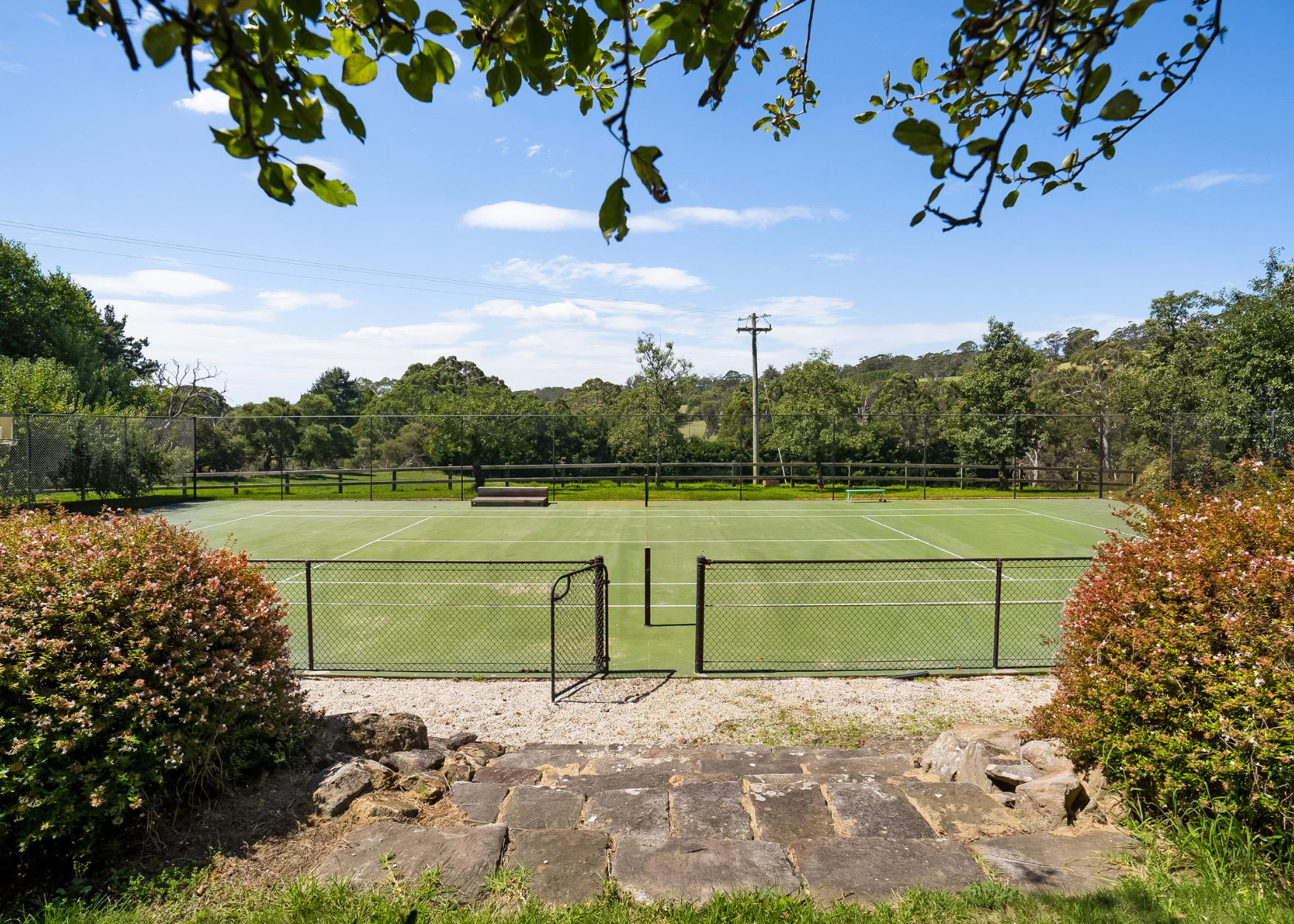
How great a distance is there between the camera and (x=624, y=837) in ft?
9.81

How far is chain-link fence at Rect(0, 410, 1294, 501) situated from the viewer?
63.4 feet

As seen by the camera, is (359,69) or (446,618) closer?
(359,69)

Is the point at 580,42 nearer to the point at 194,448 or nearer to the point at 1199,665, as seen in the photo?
the point at 1199,665

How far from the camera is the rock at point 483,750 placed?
449 centimetres

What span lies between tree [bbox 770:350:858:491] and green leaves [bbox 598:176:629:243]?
918 inches

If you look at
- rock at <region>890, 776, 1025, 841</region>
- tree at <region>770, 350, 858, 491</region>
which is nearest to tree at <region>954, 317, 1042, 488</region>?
tree at <region>770, 350, 858, 491</region>

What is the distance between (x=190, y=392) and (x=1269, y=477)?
39.7m

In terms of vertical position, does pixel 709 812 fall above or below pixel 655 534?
above

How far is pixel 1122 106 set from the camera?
1639mm

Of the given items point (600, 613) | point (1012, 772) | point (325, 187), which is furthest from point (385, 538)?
point (325, 187)

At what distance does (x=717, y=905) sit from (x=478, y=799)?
1443 mm

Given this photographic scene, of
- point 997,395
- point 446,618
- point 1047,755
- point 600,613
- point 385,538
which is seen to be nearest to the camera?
point 1047,755

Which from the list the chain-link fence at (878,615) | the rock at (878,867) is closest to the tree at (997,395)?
the chain-link fence at (878,615)

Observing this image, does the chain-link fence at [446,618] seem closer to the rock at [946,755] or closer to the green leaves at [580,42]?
the rock at [946,755]
